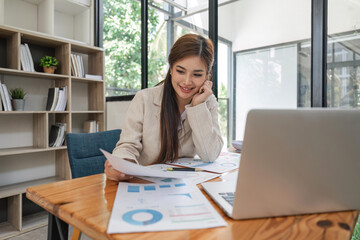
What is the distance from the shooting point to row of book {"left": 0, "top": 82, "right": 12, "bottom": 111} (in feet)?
6.81

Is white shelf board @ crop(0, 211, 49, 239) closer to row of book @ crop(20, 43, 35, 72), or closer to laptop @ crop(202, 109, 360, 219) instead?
row of book @ crop(20, 43, 35, 72)

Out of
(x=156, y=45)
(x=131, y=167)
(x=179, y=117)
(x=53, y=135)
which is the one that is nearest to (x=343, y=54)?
(x=179, y=117)

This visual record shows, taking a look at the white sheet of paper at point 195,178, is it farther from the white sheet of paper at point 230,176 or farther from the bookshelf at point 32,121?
the bookshelf at point 32,121


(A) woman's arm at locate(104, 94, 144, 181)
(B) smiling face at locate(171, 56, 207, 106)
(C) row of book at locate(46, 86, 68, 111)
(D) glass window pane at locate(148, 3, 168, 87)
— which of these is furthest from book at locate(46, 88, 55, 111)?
(B) smiling face at locate(171, 56, 207, 106)

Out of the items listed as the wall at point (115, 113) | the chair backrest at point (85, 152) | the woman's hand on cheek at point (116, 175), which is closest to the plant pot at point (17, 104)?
the wall at point (115, 113)

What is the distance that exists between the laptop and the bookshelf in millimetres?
2254

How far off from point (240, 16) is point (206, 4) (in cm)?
54

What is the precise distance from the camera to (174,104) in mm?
1366

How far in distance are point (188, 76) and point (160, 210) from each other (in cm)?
88

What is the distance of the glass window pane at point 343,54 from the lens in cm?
148

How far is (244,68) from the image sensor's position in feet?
9.48

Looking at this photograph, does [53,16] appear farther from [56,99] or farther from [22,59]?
[56,99]

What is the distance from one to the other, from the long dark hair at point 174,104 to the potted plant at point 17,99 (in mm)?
1592

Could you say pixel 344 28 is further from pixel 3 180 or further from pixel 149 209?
pixel 3 180
